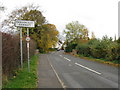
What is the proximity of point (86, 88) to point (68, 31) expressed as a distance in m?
47.9

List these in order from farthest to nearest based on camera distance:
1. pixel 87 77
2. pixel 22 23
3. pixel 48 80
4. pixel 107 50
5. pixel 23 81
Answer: pixel 107 50, pixel 22 23, pixel 87 77, pixel 48 80, pixel 23 81

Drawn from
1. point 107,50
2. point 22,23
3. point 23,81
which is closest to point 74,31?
point 107,50

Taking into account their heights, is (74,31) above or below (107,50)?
above

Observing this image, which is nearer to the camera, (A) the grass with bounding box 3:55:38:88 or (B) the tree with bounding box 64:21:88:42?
(A) the grass with bounding box 3:55:38:88

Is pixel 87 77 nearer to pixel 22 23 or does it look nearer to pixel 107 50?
pixel 22 23

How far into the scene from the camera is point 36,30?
39812 millimetres

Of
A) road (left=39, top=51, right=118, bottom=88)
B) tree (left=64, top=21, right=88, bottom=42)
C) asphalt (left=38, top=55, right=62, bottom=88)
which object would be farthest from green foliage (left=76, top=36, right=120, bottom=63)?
tree (left=64, top=21, right=88, bottom=42)

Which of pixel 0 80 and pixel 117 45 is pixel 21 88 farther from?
pixel 117 45

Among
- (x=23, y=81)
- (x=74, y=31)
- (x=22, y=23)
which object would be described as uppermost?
(x=74, y=31)

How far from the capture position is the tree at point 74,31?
53156 mm

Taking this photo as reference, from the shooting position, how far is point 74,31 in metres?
53.3

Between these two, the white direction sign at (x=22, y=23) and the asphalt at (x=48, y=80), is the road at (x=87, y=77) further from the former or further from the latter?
the white direction sign at (x=22, y=23)

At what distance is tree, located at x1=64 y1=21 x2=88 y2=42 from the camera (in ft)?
174

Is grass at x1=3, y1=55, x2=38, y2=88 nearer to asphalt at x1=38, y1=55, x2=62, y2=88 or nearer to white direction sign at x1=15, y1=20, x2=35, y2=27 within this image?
asphalt at x1=38, y1=55, x2=62, y2=88
